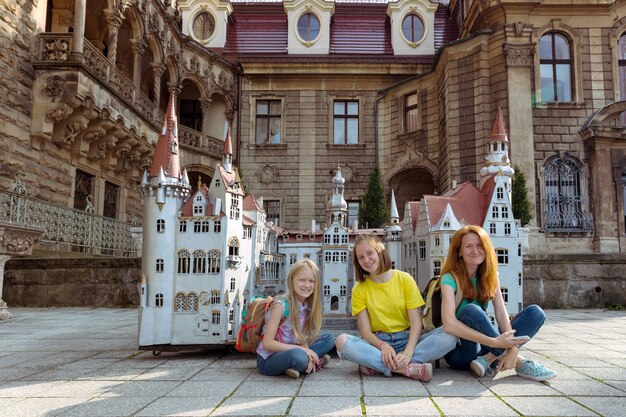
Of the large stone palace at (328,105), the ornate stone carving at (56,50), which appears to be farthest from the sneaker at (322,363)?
the ornate stone carving at (56,50)

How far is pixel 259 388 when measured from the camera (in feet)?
12.5

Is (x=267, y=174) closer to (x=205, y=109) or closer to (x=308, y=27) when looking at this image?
(x=205, y=109)

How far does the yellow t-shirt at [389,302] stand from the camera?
441 centimetres

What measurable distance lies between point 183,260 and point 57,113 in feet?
29.1

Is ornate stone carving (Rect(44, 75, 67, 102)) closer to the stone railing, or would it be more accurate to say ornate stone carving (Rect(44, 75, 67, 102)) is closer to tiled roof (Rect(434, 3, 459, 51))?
the stone railing

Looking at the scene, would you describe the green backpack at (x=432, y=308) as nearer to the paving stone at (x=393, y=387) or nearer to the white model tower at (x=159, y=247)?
the paving stone at (x=393, y=387)

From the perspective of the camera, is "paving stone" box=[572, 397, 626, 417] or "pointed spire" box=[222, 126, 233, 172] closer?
"paving stone" box=[572, 397, 626, 417]

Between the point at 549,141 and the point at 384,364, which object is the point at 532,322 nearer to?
the point at 384,364

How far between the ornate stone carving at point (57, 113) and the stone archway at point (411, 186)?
1299 centimetres

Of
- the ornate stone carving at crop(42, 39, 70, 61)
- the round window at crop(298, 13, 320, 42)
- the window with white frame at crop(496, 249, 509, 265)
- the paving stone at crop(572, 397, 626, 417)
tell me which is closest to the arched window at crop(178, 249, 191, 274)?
the window with white frame at crop(496, 249, 509, 265)

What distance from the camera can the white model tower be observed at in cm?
525

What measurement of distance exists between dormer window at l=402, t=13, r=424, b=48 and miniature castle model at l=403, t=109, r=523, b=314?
18146 mm

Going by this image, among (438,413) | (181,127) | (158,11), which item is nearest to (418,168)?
(181,127)

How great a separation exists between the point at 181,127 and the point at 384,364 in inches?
684
